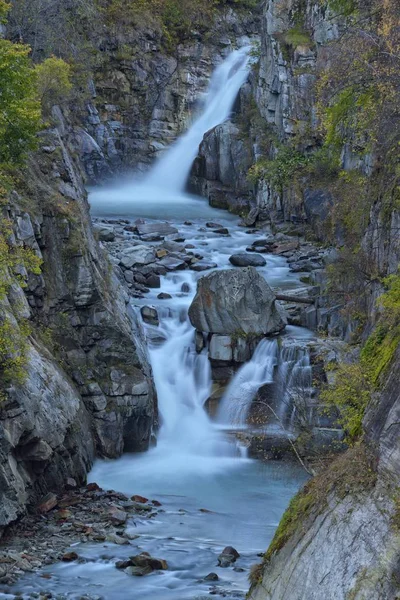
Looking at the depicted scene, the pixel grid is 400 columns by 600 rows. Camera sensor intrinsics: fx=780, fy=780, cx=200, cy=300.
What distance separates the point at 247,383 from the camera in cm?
2269

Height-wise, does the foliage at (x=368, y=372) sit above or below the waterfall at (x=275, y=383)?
above

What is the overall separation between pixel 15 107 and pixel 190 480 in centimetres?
1020

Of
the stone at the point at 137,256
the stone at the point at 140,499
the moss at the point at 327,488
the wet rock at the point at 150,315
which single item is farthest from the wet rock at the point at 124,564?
the stone at the point at 137,256

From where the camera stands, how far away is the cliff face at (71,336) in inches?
694

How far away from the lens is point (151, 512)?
1673 cm

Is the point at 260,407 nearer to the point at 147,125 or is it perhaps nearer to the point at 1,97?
the point at 1,97

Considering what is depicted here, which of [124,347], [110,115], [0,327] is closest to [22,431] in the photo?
[0,327]

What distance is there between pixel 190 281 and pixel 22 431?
13.6 m

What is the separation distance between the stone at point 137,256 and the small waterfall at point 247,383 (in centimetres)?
778

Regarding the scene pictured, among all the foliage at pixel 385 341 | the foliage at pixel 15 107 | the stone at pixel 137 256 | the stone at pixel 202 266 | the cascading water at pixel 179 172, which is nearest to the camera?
the foliage at pixel 385 341

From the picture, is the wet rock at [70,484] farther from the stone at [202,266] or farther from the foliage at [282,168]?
the foliage at [282,168]

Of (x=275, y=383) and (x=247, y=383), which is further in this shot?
(x=247, y=383)

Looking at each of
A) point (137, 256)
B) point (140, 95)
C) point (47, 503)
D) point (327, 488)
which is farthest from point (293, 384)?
point (140, 95)

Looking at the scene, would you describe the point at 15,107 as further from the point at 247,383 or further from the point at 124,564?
the point at 124,564
